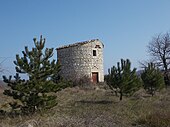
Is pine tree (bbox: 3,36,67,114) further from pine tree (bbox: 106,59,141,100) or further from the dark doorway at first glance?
the dark doorway

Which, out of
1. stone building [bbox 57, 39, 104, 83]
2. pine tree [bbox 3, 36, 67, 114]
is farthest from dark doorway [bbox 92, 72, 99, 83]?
pine tree [bbox 3, 36, 67, 114]

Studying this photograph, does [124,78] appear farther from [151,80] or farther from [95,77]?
[95,77]

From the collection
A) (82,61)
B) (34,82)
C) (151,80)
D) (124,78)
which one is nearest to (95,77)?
(82,61)

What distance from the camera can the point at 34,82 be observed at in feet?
39.9

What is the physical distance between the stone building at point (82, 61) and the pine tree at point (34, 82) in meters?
21.7

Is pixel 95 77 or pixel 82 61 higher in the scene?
pixel 82 61

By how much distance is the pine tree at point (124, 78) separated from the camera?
1784 cm

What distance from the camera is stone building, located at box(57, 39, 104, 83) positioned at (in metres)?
34.6

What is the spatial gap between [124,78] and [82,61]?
56.0ft

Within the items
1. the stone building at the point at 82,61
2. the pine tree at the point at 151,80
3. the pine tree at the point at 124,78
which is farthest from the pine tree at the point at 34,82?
the stone building at the point at 82,61

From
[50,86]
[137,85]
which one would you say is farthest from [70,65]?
[50,86]

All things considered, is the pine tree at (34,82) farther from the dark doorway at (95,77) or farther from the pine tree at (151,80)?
the dark doorway at (95,77)

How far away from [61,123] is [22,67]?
130 inches

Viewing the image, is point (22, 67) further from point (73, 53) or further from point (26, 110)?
point (73, 53)
